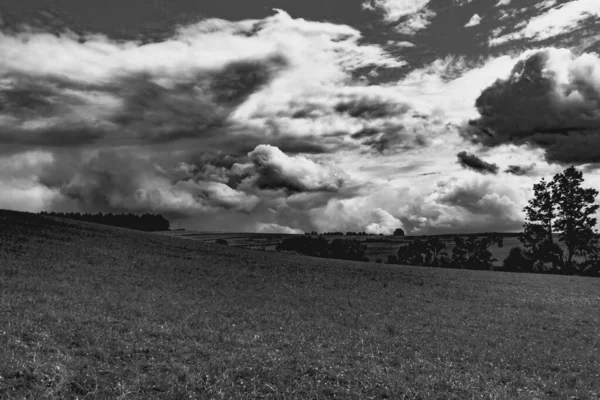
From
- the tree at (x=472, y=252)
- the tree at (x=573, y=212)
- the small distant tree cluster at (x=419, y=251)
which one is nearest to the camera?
the tree at (x=573, y=212)

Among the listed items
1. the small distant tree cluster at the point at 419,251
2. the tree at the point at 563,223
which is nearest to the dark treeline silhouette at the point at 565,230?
the tree at the point at 563,223

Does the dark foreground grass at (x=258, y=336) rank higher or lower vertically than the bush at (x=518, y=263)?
higher

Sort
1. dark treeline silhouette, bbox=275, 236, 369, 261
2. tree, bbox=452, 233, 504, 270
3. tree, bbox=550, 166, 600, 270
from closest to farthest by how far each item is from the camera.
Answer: tree, bbox=550, 166, 600, 270
tree, bbox=452, 233, 504, 270
dark treeline silhouette, bbox=275, 236, 369, 261

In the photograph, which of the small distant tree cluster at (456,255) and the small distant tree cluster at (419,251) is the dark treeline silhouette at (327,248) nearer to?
the small distant tree cluster at (419,251)

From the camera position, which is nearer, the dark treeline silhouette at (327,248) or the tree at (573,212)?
the tree at (573,212)

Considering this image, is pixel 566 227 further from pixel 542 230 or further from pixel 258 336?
pixel 258 336

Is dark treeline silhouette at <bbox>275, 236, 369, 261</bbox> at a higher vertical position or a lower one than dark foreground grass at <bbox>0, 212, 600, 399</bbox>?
lower

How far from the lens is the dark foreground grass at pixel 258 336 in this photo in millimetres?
12477

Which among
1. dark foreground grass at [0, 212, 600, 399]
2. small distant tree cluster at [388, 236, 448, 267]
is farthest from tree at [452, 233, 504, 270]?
dark foreground grass at [0, 212, 600, 399]

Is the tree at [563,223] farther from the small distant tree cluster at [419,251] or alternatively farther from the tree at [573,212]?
the small distant tree cluster at [419,251]

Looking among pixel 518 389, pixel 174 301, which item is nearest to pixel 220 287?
pixel 174 301

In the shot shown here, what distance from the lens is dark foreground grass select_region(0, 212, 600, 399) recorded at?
1248cm

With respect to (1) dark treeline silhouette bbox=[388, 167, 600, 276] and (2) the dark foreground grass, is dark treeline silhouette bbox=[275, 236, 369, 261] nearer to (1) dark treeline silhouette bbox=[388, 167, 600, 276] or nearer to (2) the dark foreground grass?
(1) dark treeline silhouette bbox=[388, 167, 600, 276]

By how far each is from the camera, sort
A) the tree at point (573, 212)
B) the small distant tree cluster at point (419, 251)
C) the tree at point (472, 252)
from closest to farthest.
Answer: the tree at point (573, 212)
the tree at point (472, 252)
the small distant tree cluster at point (419, 251)
